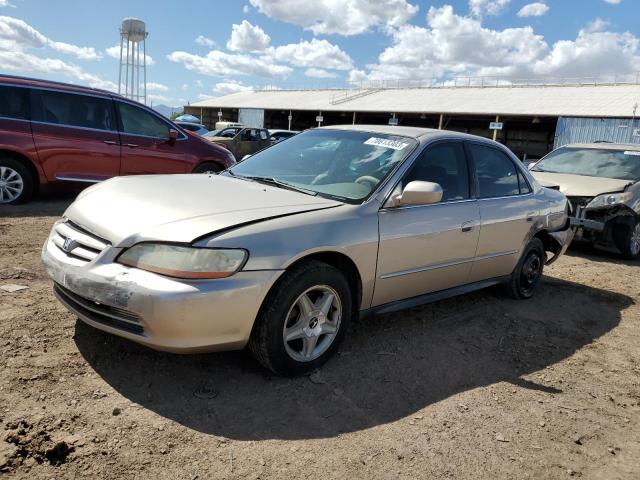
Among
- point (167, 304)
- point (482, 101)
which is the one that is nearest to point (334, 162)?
point (167, 304)

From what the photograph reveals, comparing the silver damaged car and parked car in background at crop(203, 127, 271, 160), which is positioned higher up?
parked car in background at crop(203, 127, 271, 160)

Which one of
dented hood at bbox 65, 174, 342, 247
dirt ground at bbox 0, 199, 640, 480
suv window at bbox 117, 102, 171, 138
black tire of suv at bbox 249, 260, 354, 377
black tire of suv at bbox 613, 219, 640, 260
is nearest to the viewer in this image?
dirt ground at bbox 0, 199, 640, 480

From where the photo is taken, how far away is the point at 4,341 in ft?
10.4

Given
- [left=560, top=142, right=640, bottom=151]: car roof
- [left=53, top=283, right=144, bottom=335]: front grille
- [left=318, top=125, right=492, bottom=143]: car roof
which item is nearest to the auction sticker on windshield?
[left=318, top=125, right=492, bottom=143]: car roof

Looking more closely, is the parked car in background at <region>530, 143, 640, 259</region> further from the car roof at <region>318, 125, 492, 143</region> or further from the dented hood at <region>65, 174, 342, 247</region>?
the dented hood at <region>65, 174, 342, 247</region>

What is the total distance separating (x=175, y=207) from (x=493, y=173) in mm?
2912

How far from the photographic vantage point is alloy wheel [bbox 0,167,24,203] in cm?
691

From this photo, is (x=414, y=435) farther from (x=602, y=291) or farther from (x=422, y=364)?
(x=602, y=291)

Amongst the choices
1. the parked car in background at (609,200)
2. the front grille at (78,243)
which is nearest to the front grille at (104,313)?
the front grille at (78,243)

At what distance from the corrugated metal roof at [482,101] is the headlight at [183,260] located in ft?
100

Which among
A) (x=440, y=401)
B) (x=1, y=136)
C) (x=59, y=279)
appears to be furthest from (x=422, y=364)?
(x=1, y=136)

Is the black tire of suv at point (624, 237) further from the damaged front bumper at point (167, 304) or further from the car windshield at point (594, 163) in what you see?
the damaged front bumper at point (167, 304)

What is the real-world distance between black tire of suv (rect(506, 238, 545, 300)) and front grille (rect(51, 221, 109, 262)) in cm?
377

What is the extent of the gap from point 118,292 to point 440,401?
197 cm
